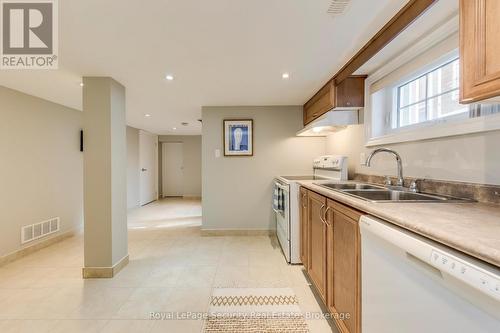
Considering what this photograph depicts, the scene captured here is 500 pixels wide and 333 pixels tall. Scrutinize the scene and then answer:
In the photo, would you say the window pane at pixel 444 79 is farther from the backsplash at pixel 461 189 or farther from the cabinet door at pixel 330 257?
the cabinet door at pixel 330 257

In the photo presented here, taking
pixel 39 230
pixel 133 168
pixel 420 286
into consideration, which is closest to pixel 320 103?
pixel 420 286

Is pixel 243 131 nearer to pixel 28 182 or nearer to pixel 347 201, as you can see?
pixel 347 201

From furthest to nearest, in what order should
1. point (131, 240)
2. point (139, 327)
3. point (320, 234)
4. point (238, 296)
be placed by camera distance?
point (131, 240), point (238, 296), point (320, 234), point (139, 327)

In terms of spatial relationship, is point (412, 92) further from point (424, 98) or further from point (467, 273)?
point (467, 273)

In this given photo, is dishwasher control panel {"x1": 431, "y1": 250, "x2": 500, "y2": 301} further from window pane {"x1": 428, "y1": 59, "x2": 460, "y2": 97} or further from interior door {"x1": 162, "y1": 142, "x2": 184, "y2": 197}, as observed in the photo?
interior door {"x1": 162, "y1": 142, "x2": 184, "y2": 197}

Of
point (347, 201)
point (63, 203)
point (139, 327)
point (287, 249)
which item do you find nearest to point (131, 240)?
point (63, 203)

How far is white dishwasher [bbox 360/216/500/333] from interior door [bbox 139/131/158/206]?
20.5 ft

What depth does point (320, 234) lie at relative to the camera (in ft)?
6.27

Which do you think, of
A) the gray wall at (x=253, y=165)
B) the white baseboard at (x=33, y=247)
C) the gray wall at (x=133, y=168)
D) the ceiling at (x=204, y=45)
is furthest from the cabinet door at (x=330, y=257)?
Result: the gray wall at (x=133, y=168)

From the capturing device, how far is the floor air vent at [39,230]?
2991 mm

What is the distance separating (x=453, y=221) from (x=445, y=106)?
118 cm

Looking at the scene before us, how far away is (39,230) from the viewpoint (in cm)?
319

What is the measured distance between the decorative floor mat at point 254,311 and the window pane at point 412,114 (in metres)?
1.83

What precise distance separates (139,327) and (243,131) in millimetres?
2784
